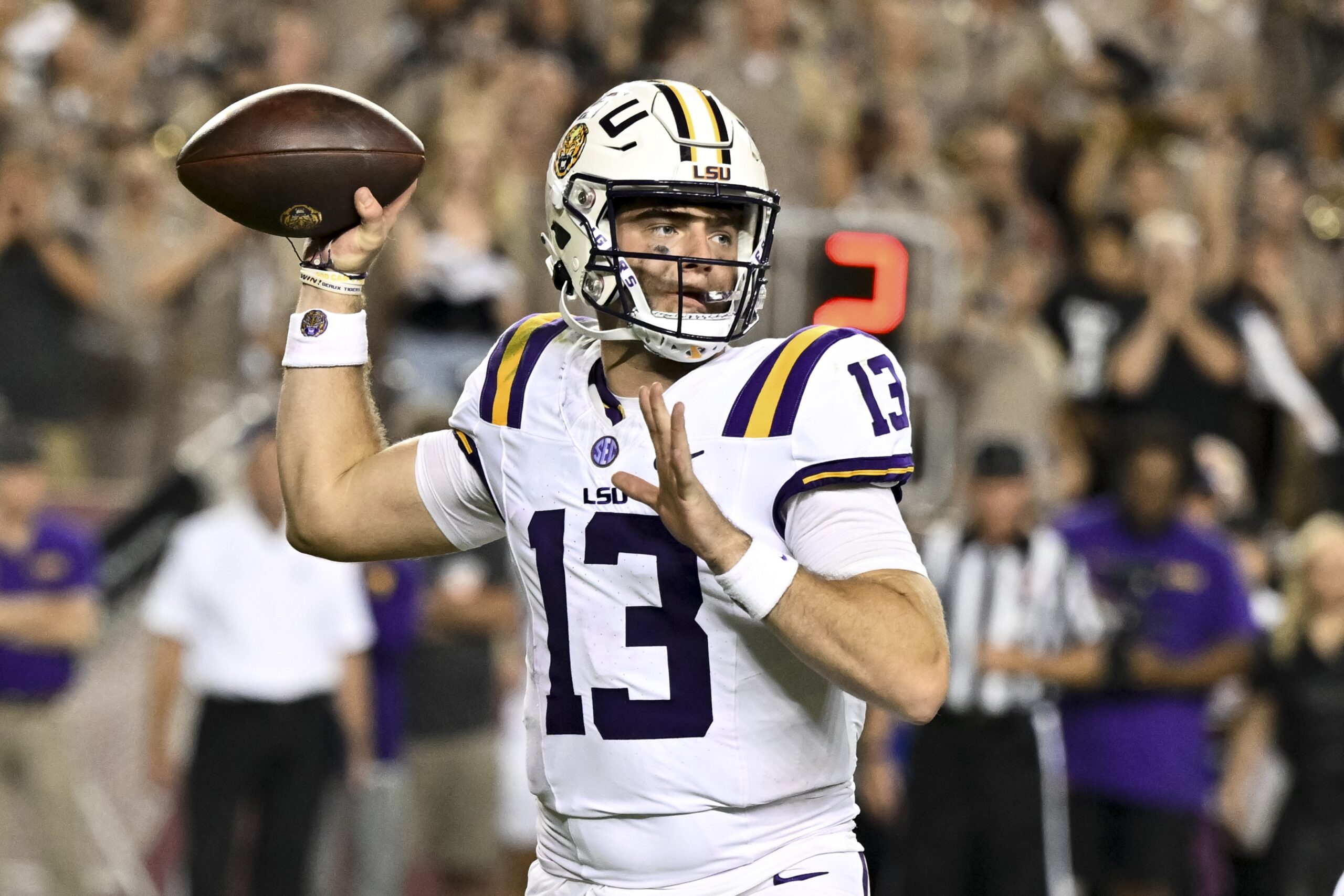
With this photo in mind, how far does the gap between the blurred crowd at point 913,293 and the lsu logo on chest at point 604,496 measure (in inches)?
151

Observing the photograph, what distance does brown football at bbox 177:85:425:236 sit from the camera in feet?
10.4

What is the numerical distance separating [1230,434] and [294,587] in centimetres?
425

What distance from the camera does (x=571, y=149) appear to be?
3131mm

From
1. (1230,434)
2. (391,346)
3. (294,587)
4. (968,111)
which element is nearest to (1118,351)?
(1230,434)

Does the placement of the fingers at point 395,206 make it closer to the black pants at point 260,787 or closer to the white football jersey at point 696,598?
the white football jersey at point 696,598

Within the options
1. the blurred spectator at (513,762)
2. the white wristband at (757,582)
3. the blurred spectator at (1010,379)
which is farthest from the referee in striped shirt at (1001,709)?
the white wristband at (757,582)

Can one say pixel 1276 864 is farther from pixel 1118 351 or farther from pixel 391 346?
pixel 391 346

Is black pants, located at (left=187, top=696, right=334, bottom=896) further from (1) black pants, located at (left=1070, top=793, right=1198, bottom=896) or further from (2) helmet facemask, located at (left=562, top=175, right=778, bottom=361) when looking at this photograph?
(2) helmet facemask, located at (left=562, top=175, right=778, bottom=361)

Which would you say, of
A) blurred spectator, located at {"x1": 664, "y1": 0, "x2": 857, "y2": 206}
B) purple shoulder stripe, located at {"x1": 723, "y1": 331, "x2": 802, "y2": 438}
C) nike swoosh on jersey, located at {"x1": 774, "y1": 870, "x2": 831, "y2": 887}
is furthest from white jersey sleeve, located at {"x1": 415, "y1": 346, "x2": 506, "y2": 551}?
blurred spectator, located at {"x1": 664, "y1": 0, "x2": 857, "y2": 206}

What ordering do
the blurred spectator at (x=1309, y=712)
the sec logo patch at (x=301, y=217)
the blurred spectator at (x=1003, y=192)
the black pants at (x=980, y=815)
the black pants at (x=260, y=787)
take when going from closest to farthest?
the sec logo patch at (x=301, y=217) < the black pants at (x=980, y=815) < the black pants at (x=260, y=787) < the blurred spectator at (x=1309, y=712) < the blurred spectator at (x=1003, y=192)

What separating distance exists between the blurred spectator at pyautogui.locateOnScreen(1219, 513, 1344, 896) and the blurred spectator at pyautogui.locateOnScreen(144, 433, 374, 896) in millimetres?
3343

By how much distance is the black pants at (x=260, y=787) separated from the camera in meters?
6.58

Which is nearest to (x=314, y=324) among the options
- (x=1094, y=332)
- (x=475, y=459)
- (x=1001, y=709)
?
(x=475, y=459)

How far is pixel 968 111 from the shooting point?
31.6ft
